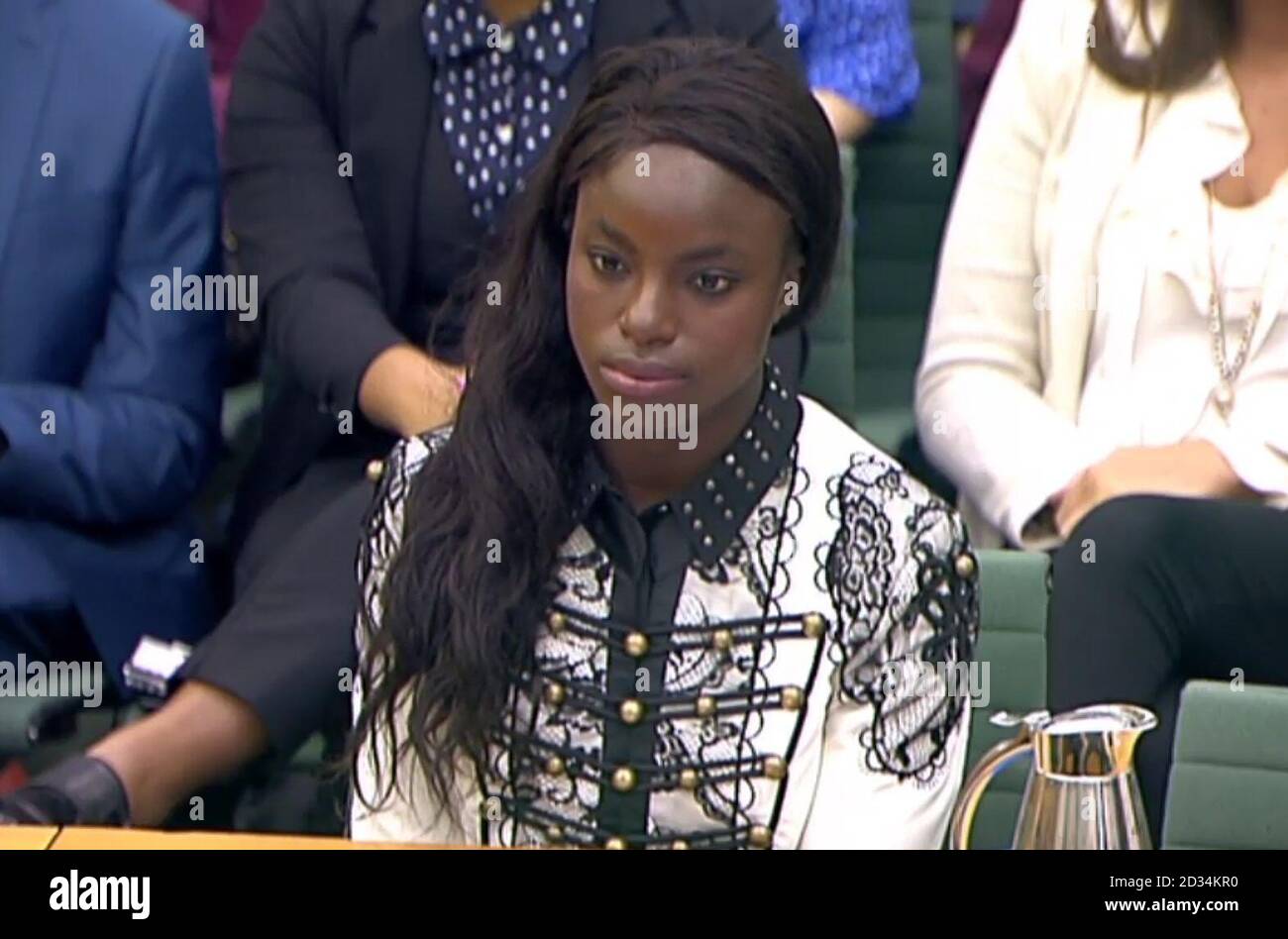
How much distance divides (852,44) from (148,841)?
1894mm

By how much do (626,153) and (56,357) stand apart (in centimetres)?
106

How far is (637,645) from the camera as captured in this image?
5.37ft

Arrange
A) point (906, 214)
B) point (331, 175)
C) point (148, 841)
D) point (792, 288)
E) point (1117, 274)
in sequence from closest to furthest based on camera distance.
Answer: point (148, 841) → point (792, 288) → point (1117, 274) → point (331, 175) → point (906, 214)

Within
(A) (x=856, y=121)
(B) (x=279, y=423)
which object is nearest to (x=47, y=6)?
(B) (x=279, y=423)

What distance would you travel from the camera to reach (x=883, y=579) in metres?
1.67

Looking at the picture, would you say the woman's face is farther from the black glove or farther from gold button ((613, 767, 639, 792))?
the black glove

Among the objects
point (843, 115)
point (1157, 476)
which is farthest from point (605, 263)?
point (843, 115)

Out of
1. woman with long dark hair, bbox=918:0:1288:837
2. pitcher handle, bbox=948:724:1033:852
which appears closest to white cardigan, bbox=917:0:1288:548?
woman with long dark hair, bbox=918:0:1288:837

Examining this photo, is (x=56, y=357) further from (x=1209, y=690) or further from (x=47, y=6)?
(x=1209, y=690)

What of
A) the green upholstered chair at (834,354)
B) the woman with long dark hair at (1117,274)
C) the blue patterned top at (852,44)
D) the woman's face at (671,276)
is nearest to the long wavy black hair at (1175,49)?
the woman with long dark hair at (1117,274)

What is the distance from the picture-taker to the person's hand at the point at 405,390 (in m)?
2.39

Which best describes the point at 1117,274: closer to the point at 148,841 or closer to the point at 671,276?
the point at 671,276

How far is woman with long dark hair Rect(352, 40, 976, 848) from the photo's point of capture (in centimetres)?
163
